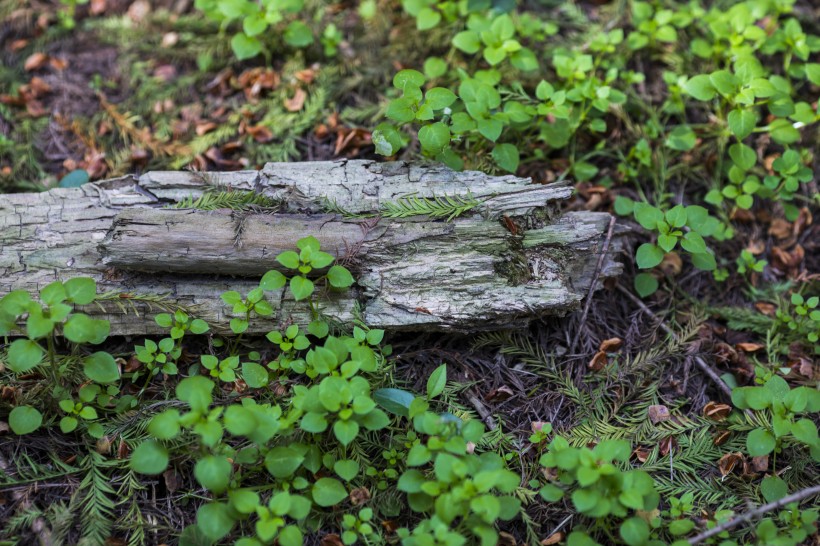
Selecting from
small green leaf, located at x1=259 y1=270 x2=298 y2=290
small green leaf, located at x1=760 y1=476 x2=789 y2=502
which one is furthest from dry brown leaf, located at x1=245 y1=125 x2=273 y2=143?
small green leaf, located at x1=760 y1=476 x2=789 y2=502

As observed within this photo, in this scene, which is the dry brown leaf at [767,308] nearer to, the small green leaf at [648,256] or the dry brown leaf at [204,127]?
the small green leaf at [648,256]

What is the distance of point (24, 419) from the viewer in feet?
8.68

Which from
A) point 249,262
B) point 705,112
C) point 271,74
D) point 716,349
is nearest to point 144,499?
point 249,262

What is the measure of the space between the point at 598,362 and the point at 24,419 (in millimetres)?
2767

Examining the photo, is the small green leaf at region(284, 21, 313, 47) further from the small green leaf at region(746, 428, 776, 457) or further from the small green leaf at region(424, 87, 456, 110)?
the small green leaf at region(746, 428, 776, 457)

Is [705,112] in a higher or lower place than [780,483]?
higher

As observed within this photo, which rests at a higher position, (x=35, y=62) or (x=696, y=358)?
(x=35, y=62)

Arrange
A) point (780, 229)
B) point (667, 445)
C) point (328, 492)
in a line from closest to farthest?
point (328, 492)
point (667, 445)
point (780, 229)

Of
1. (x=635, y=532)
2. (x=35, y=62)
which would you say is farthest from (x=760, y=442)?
(x=35, y=62)

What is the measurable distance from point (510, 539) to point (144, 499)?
64.8 inches

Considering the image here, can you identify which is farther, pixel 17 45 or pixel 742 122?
pixel 17 45

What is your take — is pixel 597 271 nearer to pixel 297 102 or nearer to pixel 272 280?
pixel 272 280

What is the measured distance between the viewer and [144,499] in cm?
271

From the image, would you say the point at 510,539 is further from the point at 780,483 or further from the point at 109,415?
the point at 109,415
